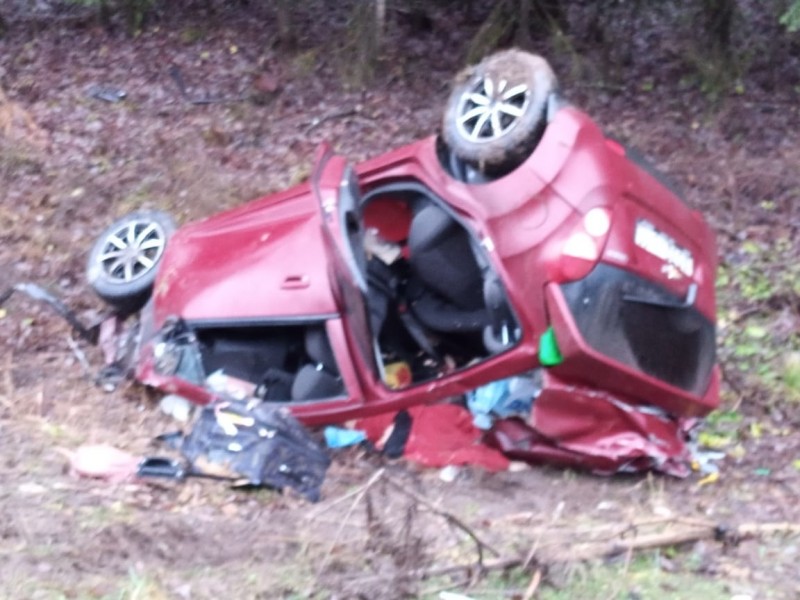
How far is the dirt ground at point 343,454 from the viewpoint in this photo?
11.9 ft

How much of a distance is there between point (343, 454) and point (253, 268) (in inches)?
40.6

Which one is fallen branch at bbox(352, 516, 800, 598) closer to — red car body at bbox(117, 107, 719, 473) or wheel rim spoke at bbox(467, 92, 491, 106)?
red car body at bbox(117, 107, 719, 473)

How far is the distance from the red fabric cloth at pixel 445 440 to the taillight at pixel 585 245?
90 cm

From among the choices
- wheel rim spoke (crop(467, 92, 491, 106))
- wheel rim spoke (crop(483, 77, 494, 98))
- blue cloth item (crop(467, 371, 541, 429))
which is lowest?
blue cloth item (crop(467, 371, 541, 429))

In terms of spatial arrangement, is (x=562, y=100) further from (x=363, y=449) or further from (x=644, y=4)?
(x=644, y=4)

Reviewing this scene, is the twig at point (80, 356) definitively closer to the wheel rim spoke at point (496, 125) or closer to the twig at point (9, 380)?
the twig at point (9, 380)

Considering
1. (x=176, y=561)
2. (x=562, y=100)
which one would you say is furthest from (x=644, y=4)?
(x=176, y=561)

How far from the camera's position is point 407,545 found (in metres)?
3.68

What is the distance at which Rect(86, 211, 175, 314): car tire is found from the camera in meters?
5.76

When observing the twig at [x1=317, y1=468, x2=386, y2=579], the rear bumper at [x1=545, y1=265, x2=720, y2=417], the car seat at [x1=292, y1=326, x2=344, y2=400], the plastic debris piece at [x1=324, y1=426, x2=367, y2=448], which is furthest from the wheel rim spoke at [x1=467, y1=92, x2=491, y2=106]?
the twig at [x1=317, y1=468, x2=386, y2=579]

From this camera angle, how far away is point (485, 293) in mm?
4758

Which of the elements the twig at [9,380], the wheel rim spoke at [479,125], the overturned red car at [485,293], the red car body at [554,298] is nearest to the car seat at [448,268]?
the overturned red car at [485,293]

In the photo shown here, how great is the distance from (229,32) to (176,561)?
27.3 feet

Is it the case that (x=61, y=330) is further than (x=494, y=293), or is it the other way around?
(x=61, y=330)
